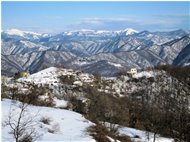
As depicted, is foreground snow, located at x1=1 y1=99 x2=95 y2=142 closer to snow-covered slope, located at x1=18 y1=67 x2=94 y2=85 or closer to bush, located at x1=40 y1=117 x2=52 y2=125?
bush, located at x1=40 y1=117 x2=52 y2=125

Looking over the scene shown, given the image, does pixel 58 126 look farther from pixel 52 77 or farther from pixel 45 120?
pixel 52 77

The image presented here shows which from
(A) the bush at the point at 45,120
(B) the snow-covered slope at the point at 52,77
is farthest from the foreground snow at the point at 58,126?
(B) the snow-covered slope at the point at 52,77

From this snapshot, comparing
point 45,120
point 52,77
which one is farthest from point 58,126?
point 52,77

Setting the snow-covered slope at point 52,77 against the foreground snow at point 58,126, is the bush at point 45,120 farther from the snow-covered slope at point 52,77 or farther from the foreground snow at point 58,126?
the snow-covered slope at point 52,77

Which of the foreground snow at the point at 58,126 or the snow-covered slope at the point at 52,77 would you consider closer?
the foreground snow at the point at 58,126

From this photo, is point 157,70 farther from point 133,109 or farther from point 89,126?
point 89,126

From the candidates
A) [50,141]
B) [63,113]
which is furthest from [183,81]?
[50,141]

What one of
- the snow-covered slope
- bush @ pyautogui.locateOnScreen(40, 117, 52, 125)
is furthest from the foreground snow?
the snow-covered slope

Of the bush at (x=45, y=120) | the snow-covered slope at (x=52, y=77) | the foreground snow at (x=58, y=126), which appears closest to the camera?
the foreground snow at (x=58, y=126)

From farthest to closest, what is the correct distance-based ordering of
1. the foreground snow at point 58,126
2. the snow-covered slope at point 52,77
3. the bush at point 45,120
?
the snow-covered slope at point 52,77 < the bush at point 45,120 < the foreground snow at point 58,126

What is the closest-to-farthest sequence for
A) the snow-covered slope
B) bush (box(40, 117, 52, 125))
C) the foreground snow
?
the foreground snow → bush (box(40, 117, 52, 125)) → the snow-covered slope
